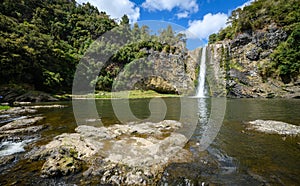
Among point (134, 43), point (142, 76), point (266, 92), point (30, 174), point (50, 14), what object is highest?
point (50, 14)

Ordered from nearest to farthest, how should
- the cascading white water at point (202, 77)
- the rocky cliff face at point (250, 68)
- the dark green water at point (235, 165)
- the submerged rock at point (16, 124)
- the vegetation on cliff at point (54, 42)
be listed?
the dark green water at point (235, 165), the submerged rock at point (16, 124), the vegetation on cliff at point (54, 42), the rocky cliff face at point (250, 68), the cascading white water at point (202, 77)

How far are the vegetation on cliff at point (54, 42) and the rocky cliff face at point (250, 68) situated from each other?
21.3 m

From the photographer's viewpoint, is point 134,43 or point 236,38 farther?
point 134,43

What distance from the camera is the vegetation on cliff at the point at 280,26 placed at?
42.0 m

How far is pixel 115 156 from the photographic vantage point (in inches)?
310

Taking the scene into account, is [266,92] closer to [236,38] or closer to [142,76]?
[236,38]

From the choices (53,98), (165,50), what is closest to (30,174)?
(53,98)

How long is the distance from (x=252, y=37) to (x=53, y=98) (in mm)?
55393

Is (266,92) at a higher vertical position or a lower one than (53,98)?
higher

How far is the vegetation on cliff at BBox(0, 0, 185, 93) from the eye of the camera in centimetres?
4072

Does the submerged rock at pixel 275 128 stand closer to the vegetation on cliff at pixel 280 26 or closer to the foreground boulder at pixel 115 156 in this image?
the foreground boulder at pixel 115 156

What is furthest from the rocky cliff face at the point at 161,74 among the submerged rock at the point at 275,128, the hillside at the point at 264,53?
the submerged rock at the point at 275,128

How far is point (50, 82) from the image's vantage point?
46750mm

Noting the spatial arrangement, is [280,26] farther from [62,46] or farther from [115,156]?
[62,46]
